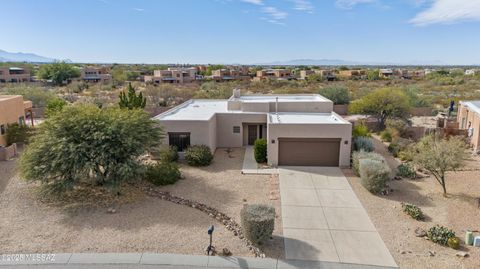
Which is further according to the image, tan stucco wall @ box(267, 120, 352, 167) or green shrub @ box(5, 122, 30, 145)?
green shrub @ box(5, 122, 30, 145)

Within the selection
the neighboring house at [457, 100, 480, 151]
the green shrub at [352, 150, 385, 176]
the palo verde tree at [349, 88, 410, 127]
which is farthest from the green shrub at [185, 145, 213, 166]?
→ the palo verde tree at [349, 88, 410, 127]

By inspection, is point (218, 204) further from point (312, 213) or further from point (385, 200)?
point (385, 200)

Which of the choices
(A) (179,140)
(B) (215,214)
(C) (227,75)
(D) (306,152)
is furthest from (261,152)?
(C) (227,75)

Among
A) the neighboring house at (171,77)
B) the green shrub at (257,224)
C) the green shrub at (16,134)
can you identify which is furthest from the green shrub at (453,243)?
the neighboring house at (171,77)

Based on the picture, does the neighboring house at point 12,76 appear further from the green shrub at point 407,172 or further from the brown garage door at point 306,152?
the green shrub at point 407,172

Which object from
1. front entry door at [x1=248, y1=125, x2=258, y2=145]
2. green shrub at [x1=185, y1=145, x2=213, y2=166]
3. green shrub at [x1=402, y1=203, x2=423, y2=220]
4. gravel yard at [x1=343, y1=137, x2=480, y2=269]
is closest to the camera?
gravel yard at [x1=343, y1=137, x2=480, y2=269]

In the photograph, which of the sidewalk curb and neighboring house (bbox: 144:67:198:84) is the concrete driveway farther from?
neighboring house (bbox: 144:67:198:84)

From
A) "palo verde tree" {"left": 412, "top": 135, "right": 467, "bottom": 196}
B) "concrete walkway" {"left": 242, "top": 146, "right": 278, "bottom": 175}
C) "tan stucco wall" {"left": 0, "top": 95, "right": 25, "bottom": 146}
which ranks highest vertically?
"tan stucco wall" {"left": 0, "top": 95, "right": 25, "bottom": 146}

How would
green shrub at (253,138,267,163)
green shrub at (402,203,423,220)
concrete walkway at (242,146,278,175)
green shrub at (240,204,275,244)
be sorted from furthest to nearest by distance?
green shrub at (253,138,267,163), concrete walkway at (242,146,278,175), green shrub at (402,203,423,220), green shrub at (240,204,275,244)
